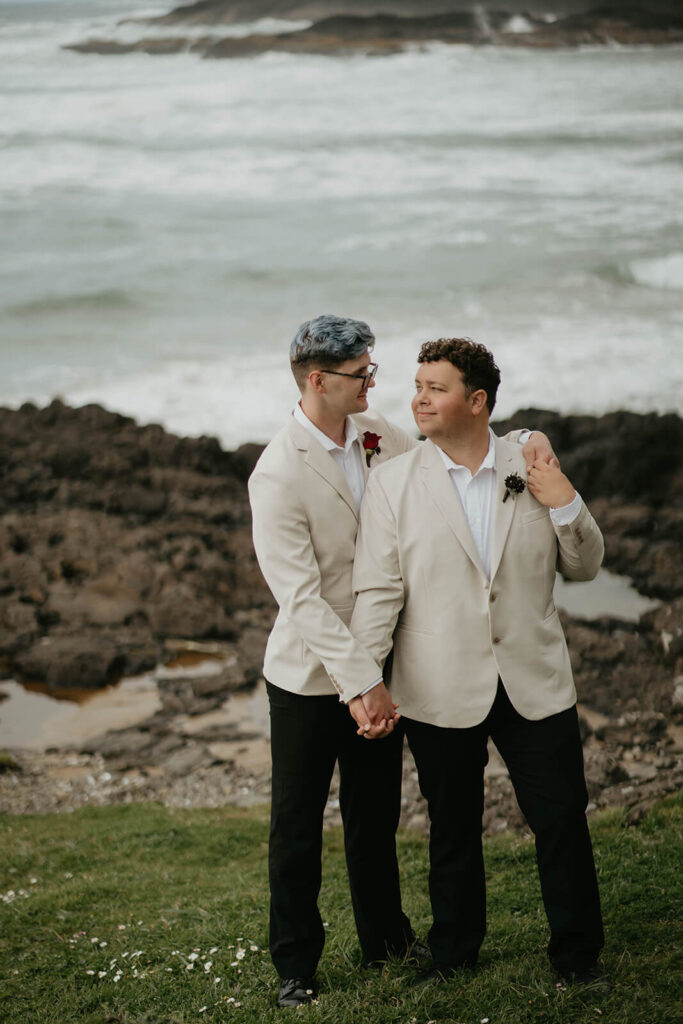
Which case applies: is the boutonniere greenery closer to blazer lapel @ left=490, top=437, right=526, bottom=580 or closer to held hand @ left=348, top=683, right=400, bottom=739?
blazer lapel @ left=490, top=437, right=526, bottom=580

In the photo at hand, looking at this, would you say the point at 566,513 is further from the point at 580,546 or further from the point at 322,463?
the point at 322,463

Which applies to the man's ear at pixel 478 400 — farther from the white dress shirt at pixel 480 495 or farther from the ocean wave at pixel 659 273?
the ocean wave at pixel 659 273

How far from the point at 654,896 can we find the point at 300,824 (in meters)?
1.62

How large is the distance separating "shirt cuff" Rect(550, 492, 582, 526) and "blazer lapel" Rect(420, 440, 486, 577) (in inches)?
10.2

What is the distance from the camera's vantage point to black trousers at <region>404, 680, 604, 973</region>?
3.47m

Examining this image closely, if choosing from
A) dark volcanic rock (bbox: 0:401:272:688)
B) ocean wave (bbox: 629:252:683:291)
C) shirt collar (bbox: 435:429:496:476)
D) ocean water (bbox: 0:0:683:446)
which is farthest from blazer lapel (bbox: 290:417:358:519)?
ocean wave (bbox: 629:252:683:291)

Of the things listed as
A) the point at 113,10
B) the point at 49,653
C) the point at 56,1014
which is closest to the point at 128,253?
the point at 113,10

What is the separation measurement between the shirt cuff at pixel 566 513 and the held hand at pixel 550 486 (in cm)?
1

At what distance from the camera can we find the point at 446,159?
32.8m

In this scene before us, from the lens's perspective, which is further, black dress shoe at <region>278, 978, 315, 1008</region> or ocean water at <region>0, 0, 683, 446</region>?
ocean water at <region>0, 0, 683, 446</region>

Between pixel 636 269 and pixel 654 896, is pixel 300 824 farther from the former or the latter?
pixel 636 269

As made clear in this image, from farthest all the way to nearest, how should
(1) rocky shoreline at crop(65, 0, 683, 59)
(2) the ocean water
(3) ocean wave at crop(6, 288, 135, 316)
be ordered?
(3) ocean wave at crop(6, 288, 135, 316)
(1) rocky shoreline at crop(65, 0, 683, 59)
(2) the ocean water

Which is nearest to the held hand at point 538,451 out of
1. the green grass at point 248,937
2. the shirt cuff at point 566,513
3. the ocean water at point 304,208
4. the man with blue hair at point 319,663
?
the man with blue hair at point 319,663

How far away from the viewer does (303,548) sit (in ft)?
11.5
